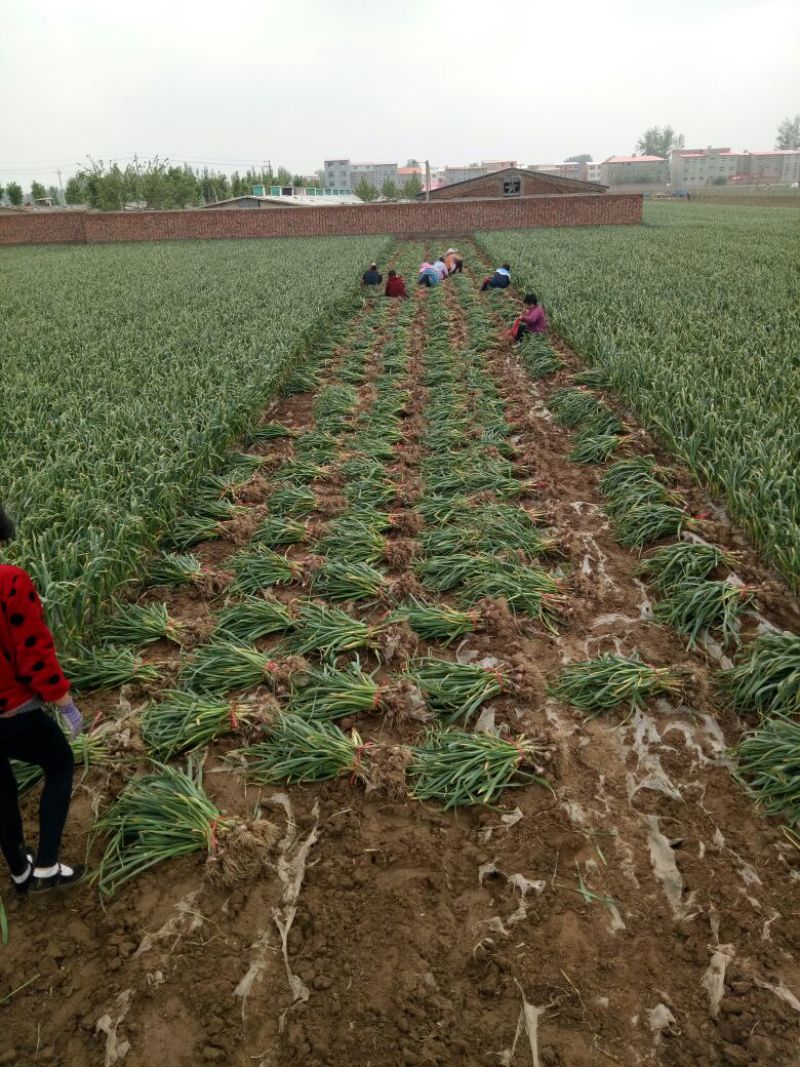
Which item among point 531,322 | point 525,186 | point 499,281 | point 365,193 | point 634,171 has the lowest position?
point 531,322

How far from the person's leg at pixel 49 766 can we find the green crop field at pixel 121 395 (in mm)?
1410

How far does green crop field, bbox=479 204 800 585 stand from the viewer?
5.30 m

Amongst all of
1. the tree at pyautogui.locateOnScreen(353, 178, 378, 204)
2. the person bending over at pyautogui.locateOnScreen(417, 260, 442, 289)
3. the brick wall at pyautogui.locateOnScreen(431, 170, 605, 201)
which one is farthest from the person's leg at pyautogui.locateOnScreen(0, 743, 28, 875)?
the tree at pyautogui.locateOnScreen(353, 178, 378, 204)

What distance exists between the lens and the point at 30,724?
2.53 meters

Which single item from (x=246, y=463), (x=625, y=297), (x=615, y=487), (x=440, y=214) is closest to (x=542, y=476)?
(x=615, y=487)

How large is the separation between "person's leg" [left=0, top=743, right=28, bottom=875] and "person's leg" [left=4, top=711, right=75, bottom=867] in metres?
0.06

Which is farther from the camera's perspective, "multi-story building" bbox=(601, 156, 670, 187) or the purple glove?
"multi-story building" bbox=(601, 156, 670, 187)

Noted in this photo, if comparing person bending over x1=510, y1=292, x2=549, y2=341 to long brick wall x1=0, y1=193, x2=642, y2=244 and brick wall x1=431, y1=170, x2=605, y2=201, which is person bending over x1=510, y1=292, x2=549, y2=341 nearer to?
long brick wall x1=0, y1=193, x2=642, y2=244

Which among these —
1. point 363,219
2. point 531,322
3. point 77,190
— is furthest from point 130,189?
point 531,322

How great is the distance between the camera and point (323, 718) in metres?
3.78

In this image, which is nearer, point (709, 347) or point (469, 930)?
point (469, 930)

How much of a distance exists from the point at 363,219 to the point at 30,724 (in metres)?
39.1

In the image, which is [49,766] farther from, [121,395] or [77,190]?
[77,190]

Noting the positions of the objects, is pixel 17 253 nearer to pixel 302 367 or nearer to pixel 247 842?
pixel 302 367
